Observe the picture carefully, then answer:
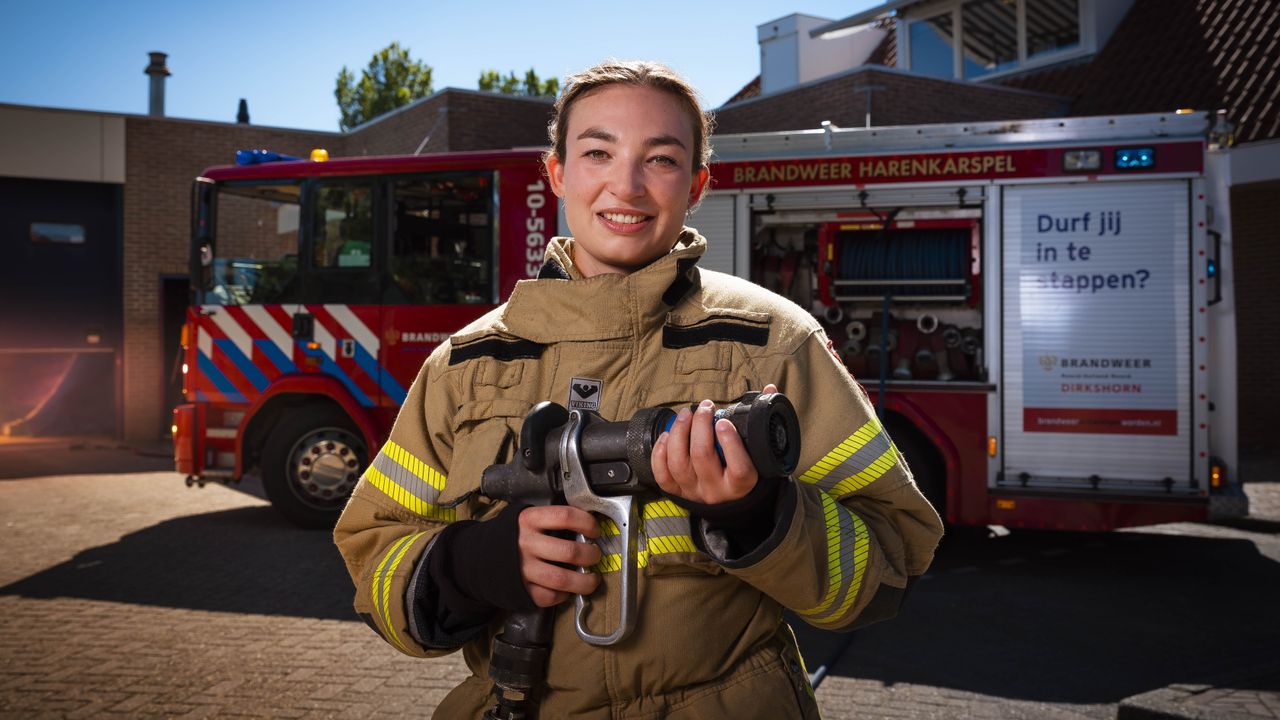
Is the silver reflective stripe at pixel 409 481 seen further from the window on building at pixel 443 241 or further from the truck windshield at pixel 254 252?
the truck windshield at pixel 254 252

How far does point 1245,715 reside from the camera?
3.85 meters

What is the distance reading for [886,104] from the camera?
15.1m

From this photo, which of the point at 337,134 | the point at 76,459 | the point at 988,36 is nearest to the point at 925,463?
the point at 76,459

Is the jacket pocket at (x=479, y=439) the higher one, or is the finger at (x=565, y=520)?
the jacket pocket at (x=479, y=439)

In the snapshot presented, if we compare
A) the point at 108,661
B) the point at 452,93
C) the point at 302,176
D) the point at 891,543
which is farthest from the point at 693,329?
the point at 452,93

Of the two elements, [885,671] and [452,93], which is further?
[452,93]

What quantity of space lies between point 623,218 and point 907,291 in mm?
5657

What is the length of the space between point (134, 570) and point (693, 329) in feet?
21.4

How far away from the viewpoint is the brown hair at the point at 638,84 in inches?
66.0

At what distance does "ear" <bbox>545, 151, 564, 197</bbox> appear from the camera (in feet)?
6.11

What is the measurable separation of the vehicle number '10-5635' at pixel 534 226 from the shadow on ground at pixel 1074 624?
11.8 ft

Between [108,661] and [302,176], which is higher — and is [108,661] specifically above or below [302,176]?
below

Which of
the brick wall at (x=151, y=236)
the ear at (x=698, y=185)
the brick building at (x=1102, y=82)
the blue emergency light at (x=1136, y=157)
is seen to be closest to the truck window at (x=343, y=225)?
the blue emergency light at (x=1136, y=157)

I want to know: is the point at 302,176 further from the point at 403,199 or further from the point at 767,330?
the point at 767,330
